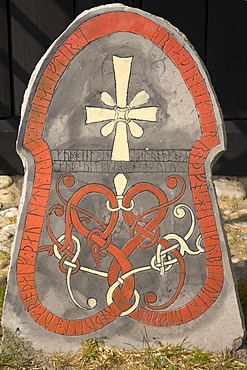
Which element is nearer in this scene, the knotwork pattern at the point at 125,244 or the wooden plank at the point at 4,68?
the knotwork pattern at the point at 125,244

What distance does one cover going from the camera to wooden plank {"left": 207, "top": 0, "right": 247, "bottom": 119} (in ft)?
14.3

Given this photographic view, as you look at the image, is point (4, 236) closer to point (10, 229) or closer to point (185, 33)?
point (10, 229)

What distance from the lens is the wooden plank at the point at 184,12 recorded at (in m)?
4.32

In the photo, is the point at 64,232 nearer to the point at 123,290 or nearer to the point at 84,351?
the point at 123,290

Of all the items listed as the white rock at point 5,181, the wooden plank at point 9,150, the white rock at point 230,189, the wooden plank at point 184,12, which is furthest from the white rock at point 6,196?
the wooden plank at point 184,12

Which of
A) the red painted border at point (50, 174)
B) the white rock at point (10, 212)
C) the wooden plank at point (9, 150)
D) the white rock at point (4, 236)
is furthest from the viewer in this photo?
the wooden plank at point (9, 150)

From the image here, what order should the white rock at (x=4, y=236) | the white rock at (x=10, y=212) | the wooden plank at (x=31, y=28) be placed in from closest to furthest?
the white rock at (x=4, y=236)
the white rock at (x=10, y=212)
the wooden plank at (x=31, y=28)

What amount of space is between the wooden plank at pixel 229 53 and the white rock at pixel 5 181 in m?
1.66

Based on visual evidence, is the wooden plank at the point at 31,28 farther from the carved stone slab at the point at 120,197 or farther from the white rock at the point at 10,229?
the carved stone slab at the point at 120,197

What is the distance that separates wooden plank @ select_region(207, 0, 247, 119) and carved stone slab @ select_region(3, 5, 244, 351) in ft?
6.61

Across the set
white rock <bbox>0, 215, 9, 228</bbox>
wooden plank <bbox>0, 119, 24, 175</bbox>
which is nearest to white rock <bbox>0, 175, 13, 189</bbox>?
wooden plank <bbox>0, 119, 24, 175</bbox>

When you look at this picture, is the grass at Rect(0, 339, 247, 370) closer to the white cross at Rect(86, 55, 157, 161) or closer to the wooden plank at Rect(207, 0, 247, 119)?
the white cross at Rect(86, 55, 157, 161)

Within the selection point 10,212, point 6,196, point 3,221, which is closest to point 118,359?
point 3,221

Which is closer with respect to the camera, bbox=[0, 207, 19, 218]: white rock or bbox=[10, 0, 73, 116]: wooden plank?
bbox=[0, 207, 19, 218]: white rock
